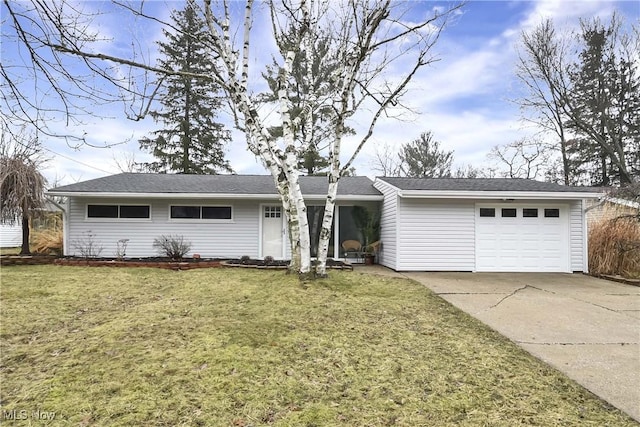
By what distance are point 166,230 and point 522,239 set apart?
1056 centimetres

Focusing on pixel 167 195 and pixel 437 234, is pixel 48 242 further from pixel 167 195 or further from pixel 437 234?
pixel 437 234

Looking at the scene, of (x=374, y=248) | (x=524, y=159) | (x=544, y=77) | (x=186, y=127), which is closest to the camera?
(x=374, y=248)

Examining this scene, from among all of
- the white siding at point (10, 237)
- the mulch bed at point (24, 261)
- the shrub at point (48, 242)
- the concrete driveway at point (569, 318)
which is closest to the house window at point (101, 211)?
the mulch bed at point (24, 261)

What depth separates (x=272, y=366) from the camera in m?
3.62

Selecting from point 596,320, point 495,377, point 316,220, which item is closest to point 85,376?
point 495,377

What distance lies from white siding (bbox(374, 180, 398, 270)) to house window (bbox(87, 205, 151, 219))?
24.3 feet

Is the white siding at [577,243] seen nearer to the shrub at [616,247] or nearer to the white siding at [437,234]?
the shrub at [616,247]

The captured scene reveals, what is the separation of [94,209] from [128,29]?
302 inches

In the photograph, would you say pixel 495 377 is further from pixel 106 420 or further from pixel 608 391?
pixel 106 420

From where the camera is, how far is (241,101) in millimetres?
7520

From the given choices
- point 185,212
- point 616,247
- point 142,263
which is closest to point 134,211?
point 185,212

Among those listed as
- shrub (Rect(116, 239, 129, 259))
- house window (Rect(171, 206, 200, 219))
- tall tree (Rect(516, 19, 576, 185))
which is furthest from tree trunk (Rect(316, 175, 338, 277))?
tall tree (Rect(516, 19, 576, 185))

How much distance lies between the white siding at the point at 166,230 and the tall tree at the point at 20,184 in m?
1.11

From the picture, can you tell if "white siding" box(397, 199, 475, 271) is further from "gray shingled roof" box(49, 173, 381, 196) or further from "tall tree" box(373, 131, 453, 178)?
"tall tree" box(373, 131, 453, 178)
